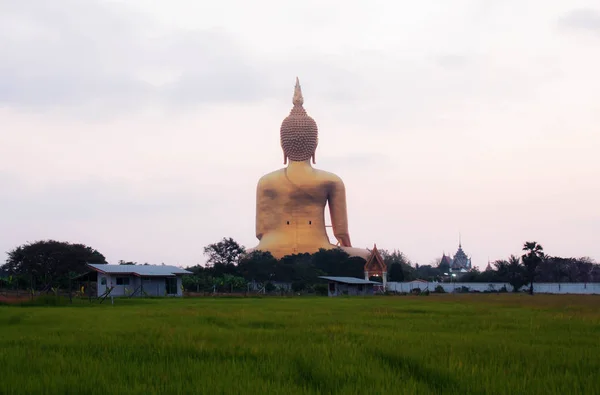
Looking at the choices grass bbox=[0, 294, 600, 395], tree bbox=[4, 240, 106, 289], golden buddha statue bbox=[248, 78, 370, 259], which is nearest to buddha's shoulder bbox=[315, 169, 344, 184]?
golden buddha statue bbox=[248, 78, 370, 259]

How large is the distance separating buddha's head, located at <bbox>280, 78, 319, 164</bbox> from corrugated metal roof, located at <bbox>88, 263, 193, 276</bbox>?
88.9 feet

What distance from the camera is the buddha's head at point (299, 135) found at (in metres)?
66.4

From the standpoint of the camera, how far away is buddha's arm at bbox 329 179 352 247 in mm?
68938

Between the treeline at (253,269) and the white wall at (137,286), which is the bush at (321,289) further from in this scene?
the white wall at (137,286)

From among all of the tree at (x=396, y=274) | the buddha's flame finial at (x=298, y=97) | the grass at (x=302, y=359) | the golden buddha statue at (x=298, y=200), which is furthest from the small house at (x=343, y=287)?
the grass at (x=302, y=359)

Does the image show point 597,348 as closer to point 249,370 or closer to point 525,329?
point 525,329

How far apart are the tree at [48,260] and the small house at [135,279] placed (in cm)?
553

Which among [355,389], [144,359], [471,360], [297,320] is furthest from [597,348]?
[297,320]

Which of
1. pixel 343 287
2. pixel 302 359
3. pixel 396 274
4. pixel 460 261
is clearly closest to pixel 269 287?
pixel 343 287

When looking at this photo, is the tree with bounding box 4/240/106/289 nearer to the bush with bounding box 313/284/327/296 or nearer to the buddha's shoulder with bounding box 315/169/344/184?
the bush with bounding box 313/284/327/296

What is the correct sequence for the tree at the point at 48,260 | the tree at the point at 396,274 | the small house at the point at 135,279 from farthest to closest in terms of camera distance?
the tree at the point at 396,274 < the tree at the point at 48,260 < the small house at the point at 135,279

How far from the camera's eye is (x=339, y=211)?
227 ft

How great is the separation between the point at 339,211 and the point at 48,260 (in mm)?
30218

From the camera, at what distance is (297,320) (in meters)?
16.3
